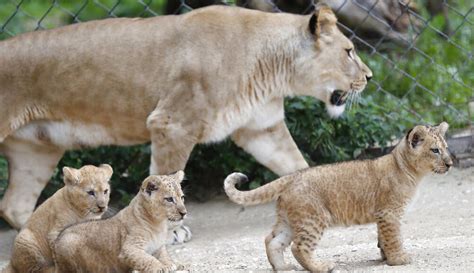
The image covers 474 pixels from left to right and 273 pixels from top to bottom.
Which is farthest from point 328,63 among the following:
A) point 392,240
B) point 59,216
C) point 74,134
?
point 59,216

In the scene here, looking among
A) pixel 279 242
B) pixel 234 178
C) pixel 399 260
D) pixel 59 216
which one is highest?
pixel 399 260

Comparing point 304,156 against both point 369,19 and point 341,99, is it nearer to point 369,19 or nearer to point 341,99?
point 341,99

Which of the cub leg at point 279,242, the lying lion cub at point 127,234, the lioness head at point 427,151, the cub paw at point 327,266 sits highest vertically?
the lioness head at point 427,151

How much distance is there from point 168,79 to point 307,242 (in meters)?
2.03

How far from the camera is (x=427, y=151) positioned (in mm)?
6254

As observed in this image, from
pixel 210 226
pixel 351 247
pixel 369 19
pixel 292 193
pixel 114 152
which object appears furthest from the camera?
pixel 369 19

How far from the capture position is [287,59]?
7.93m

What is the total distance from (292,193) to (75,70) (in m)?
2.28

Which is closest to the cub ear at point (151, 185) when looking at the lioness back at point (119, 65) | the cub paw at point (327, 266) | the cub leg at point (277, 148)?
the cub paw at point (327, 266)

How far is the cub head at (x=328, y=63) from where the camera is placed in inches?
311

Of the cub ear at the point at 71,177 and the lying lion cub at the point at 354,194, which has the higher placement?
the lying lion cub at the point at 354,194

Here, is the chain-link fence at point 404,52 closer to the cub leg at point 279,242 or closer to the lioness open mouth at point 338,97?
the lioness open mouth at point 338,97

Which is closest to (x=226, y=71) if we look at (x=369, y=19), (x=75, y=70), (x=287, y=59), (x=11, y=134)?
(x=287, y=59)

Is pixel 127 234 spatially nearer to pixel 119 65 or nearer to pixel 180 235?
pixel 180 235
